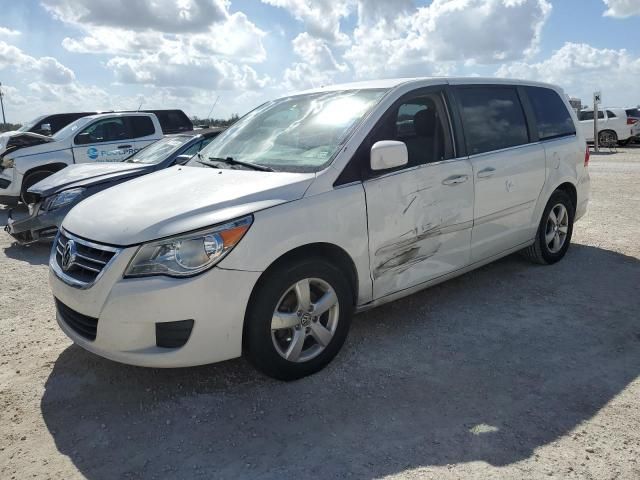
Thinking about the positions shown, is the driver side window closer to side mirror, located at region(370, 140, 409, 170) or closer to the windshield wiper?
the windshield wiper

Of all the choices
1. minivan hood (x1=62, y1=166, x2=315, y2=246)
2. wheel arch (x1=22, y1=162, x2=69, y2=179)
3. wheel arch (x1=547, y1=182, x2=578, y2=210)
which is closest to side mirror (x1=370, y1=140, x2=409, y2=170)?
minivan hood (x1=62, y1=166, x2=315, y2=246)

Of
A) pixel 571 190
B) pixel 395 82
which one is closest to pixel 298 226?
pixel 395 82

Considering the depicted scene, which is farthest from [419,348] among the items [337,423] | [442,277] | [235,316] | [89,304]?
[89,304]

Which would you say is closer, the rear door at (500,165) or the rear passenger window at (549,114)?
the rear door at (500,165)

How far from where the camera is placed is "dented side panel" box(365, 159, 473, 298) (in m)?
3.57

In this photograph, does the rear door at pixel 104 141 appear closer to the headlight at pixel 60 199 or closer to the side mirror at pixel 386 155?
the headlight at pixel 60 199

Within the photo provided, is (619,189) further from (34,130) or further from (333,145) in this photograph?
(34,130)

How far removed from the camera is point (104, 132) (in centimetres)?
1017

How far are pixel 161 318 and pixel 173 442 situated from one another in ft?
2.09

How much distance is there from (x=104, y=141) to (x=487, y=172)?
26.2 ft

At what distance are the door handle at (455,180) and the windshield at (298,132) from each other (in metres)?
0.80

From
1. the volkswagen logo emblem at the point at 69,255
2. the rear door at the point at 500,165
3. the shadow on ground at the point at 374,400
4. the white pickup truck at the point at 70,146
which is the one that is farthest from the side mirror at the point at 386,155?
the white pickup truck at the point at 70,146

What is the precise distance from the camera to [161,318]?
2.84m

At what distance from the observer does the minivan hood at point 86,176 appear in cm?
652
